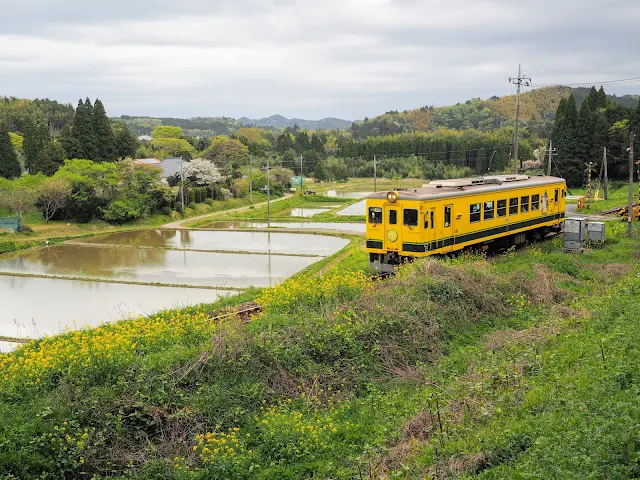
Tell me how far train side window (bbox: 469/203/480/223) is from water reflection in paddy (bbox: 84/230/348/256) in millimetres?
8287

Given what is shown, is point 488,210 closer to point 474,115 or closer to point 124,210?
point 124,210

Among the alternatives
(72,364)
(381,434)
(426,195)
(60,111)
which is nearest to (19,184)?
(426,195)

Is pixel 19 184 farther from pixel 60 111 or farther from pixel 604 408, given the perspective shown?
pixel 60 111

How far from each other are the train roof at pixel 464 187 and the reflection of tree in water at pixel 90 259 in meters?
11.6

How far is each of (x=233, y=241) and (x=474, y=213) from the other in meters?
14.8

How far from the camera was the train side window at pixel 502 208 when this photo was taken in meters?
18.0

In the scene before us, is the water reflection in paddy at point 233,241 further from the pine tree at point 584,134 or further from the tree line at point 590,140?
the pine tree at point 584,134

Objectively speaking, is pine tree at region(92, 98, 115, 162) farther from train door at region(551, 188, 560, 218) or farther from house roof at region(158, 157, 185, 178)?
train door at region(551, 188, 560, 218)

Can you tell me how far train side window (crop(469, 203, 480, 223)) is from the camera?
16656 mm

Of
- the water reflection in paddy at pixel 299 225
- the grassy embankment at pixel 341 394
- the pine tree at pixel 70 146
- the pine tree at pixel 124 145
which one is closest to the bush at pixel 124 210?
the water reflection in paddy at pixel 299 225

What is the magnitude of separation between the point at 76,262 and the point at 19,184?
43.0 feet

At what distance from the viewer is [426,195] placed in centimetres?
1511

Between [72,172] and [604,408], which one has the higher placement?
[72,172]

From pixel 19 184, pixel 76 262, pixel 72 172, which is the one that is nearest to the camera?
pixel 76 262
